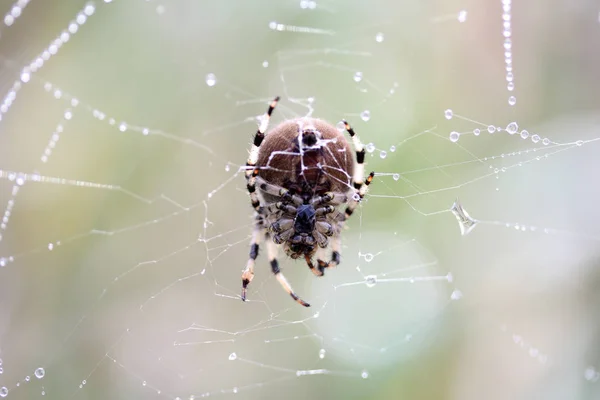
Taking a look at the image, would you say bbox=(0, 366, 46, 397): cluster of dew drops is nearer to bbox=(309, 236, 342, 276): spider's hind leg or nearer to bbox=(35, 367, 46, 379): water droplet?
bbox=(35, 367, 46, 379): water droplet

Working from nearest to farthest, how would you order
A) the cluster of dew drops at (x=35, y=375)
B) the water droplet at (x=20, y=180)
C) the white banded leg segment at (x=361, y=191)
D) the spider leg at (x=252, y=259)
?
1. the white banded leg segment at (x=361, y=191)
2. the cluster of dew drops at (x=35, y=375)
3. the spider leg at (x=252, y=259)
4. the water droplet at (x=20, y=180)

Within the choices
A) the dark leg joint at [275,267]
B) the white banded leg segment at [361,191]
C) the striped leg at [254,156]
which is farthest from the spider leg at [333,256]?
the striped leg at [254,156]

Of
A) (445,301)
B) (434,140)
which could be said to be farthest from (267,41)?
(445,301)

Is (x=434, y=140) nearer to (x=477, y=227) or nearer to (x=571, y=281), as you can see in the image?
(x=477, y=227)

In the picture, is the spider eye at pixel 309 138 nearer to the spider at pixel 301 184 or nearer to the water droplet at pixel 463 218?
the spider at pixel 301 184

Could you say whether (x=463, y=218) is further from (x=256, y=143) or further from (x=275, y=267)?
(x=256, y=143)

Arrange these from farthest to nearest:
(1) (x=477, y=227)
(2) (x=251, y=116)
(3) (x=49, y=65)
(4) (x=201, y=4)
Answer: (2) (x=251, y=116), (4) (x=201, y=4), (1) (x=477, y=227), (3) (x=49, y=65)
